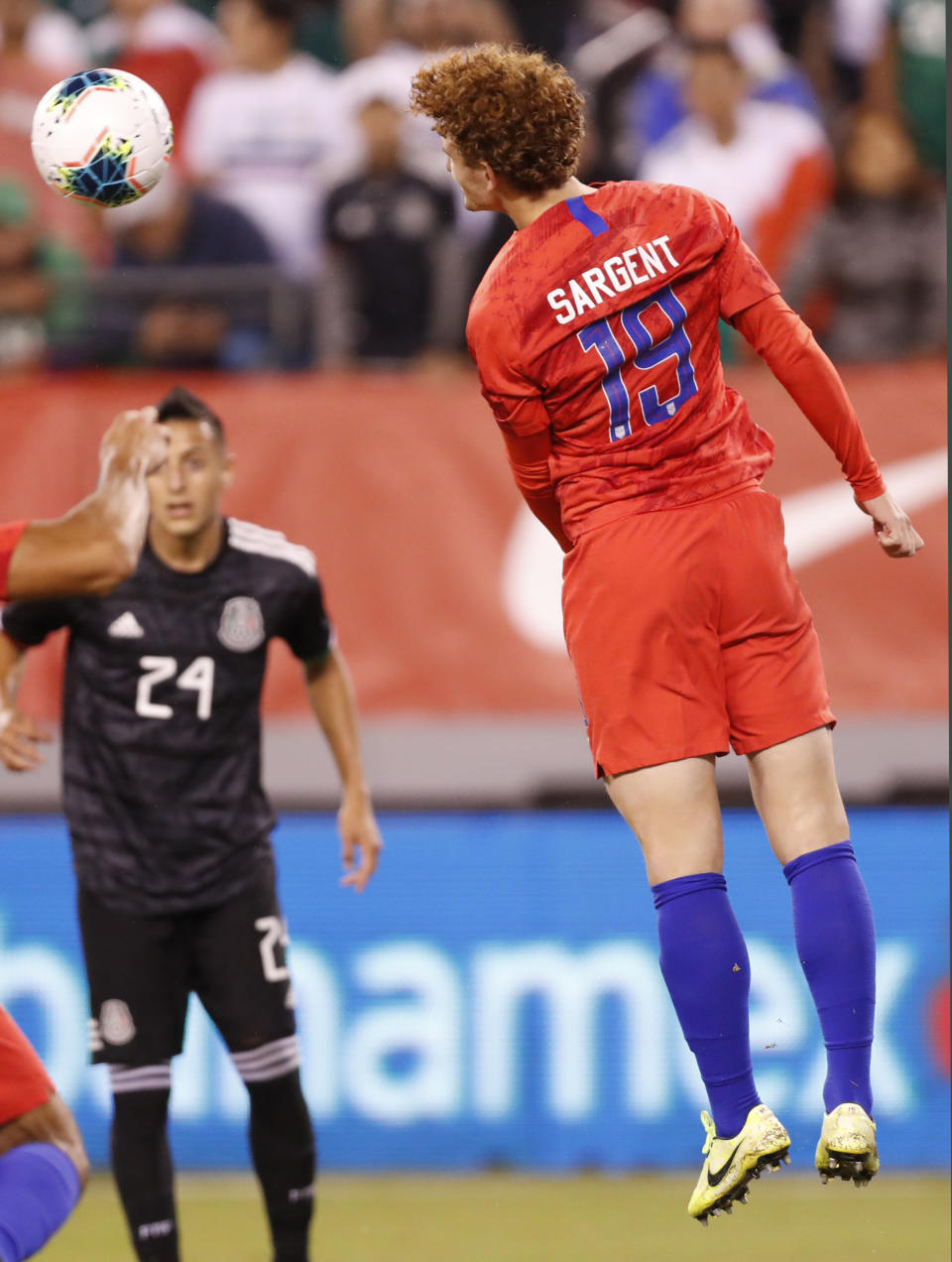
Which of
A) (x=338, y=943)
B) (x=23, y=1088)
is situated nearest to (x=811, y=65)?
(x=338, y=943)

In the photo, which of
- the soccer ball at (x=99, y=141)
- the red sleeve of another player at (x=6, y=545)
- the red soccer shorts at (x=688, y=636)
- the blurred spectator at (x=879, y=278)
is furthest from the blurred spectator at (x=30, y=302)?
the red soccer shorts at (x=688, y=636)

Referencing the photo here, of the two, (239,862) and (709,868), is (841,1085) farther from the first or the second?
(239,862)

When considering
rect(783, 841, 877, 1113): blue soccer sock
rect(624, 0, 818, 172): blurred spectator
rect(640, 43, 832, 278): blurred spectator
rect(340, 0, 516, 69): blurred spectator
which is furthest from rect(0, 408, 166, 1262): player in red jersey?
rect(340, 0, 516, 69): blurred spectator

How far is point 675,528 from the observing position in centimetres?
412

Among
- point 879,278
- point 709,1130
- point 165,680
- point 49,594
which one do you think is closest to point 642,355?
point 49,594

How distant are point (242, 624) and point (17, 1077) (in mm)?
1733

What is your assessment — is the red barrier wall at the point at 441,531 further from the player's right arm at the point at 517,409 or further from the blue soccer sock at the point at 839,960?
the blue soccer sock at the point at 839,960

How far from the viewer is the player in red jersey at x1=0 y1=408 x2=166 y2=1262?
4.29 m

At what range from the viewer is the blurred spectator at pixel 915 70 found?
908 cm

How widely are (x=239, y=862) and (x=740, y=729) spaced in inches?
77.6

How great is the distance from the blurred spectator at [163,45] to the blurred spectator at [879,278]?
123 inches

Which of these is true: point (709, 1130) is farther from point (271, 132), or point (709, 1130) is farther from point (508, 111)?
point (271, 132)

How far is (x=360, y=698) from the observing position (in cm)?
815

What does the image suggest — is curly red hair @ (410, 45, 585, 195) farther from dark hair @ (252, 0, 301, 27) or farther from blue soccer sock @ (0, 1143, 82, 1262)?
dark hair @ (252, 0, 301, 27)
